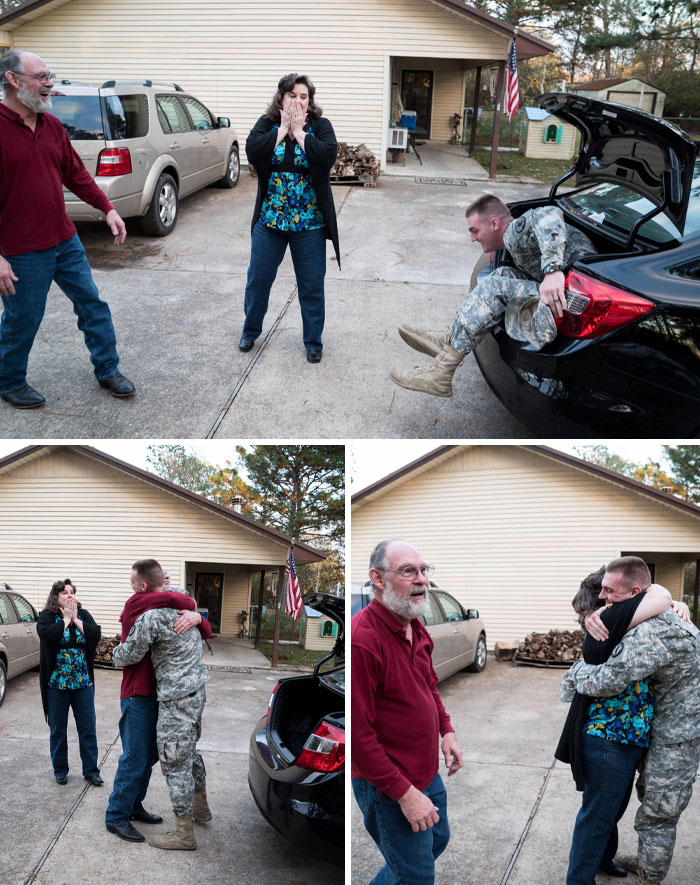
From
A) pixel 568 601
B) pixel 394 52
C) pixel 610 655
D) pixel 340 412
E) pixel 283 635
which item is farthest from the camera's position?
pixel 394 52

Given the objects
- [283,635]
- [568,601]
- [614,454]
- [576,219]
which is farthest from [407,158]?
[283,635]

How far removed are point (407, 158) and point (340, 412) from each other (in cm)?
1414

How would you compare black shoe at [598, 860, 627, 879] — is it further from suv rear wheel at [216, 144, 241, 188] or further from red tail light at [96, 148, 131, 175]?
suv rear wheel at [216, 144, 241, 188]

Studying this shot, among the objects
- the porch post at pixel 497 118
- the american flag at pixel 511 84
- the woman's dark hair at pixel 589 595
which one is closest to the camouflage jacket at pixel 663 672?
the woman's dark hair at pixel 589 595

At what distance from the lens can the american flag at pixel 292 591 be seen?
10.9ft

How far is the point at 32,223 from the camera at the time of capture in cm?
427

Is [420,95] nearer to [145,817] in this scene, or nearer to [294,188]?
[294,188]

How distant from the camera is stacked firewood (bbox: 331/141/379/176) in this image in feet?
42.9

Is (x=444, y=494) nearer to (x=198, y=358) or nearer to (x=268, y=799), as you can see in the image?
(x=198, y=358)

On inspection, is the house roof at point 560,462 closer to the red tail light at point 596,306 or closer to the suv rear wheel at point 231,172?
the red tail light at point 596,306

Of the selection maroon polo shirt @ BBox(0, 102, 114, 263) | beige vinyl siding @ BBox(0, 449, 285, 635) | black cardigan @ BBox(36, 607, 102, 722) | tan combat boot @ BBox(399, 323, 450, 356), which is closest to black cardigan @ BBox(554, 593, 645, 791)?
beige vinyl siding @ BBox(0, 449, 285, 635)

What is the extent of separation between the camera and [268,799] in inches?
133

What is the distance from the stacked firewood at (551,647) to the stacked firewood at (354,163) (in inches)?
323

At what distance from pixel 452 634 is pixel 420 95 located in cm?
2183
